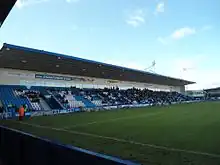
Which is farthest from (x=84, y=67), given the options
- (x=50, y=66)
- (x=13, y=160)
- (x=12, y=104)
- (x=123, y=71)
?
(x=13, y=160)

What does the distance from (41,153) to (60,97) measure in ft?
115

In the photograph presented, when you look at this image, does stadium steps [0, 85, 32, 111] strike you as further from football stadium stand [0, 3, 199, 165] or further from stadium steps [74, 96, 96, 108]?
stadium steps [74, 96, 96, 108]

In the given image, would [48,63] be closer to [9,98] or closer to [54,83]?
[9,98]

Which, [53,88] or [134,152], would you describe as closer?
[134,152]

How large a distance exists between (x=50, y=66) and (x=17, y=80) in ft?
16.8

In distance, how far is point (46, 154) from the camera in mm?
4145

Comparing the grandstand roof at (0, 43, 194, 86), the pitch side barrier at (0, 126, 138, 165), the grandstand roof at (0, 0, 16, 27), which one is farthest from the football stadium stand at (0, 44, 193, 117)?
the pitch side barrier at (0, 126, 138, 165)

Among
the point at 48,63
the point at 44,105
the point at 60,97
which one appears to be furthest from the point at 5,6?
the point at 60,97

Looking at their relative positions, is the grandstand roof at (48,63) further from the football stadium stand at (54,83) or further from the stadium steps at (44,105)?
the stadium steps at (44,105)

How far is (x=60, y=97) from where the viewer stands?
1527 inches

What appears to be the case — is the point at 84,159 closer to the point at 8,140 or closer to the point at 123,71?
the point at 8,140

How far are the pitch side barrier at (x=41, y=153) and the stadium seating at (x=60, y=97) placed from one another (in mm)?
25404

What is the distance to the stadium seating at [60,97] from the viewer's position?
33531 millimetres

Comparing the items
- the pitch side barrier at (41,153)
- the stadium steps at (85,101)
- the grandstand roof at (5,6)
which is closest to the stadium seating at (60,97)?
the stadium steps at (85,101)
